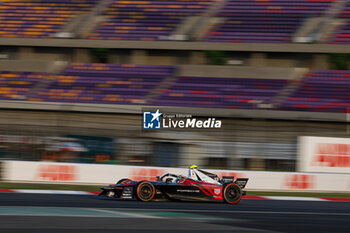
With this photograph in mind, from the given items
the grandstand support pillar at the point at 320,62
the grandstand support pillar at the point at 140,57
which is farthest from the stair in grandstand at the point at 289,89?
the grandstand support pillar at the point at 140,57

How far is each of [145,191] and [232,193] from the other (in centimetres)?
185

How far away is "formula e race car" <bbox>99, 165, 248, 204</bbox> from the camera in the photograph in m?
10.7

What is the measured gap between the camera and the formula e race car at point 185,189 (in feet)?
35.2

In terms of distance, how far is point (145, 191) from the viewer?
10766mm

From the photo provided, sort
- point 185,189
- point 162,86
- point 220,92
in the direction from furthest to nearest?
point 162,86, point 220,92, point 185,189

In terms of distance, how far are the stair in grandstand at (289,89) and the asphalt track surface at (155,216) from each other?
10499 mm

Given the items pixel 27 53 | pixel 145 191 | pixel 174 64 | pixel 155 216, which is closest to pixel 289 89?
pixel 174 64

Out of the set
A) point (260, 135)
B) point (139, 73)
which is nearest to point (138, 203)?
point (260, 135)

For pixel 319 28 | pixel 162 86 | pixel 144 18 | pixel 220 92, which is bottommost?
pixel 220 92

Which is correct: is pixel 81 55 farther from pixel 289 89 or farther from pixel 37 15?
pixel 289 89

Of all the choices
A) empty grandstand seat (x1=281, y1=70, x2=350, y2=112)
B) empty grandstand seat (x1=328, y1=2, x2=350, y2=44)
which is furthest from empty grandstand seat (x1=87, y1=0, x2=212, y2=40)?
empty grandstand seat (x1=281, y1=70, x2=350, y2=112)

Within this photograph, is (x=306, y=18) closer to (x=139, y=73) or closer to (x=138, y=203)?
(x=139, y=73)

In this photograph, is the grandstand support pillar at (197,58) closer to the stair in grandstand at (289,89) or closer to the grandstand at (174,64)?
the grandstand at (174,64)

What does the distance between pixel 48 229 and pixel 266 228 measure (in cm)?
294
